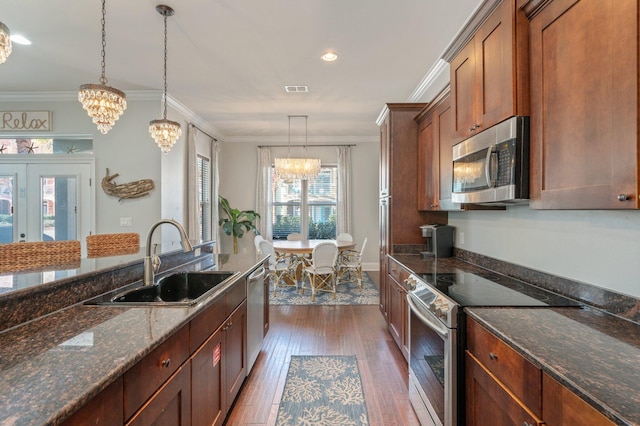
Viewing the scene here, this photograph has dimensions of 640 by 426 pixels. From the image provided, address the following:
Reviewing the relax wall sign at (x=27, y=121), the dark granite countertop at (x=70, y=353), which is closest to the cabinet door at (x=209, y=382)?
the dark granite countertop at (x=70, y=353)

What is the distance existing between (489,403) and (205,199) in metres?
5.67

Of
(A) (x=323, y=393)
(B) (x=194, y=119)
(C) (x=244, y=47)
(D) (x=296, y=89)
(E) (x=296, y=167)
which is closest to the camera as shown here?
(A) (x=323, y=393)

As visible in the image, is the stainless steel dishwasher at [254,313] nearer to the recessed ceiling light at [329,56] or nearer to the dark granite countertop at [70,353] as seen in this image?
the dark granite countertop at [70,353]

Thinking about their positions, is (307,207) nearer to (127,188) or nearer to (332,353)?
(127,188)

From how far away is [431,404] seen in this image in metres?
Result: 1.81

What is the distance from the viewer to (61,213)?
4.37 m

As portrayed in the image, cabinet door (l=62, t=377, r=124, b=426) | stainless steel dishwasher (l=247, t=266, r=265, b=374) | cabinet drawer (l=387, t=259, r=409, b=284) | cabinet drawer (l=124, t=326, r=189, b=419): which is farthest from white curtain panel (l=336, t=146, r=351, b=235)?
cabinet door (l=62, t=377, r=124, b=426)

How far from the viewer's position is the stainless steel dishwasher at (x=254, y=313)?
2.42 m

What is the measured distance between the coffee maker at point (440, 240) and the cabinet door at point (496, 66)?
140cm

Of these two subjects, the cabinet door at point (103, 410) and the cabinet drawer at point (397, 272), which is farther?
the cabinet drawer at point (397, 272)

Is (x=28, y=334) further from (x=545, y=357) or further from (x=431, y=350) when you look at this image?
(x=431, y=350)

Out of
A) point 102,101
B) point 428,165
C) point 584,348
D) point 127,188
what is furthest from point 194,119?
point 584,348

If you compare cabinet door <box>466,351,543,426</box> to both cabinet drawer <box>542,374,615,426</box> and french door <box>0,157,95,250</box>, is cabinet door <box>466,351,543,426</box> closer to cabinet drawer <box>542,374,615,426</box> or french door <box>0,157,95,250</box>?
cabinet drawer <box>542,374,615,426</box>

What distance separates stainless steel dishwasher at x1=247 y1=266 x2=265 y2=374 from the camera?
7.95 ft
